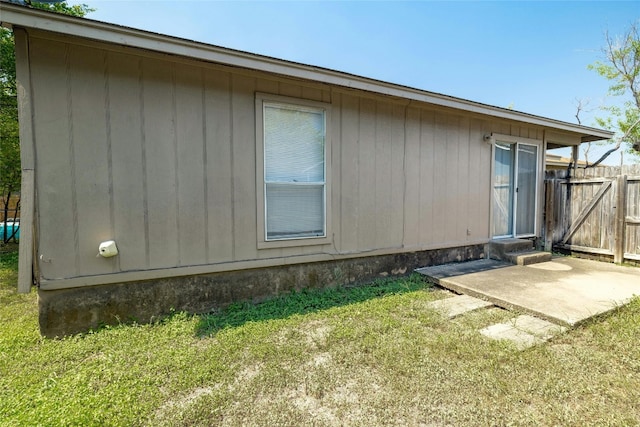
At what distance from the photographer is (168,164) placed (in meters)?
2.90

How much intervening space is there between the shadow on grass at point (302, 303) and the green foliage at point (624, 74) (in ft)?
50.3

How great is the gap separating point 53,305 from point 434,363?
310 centimetres

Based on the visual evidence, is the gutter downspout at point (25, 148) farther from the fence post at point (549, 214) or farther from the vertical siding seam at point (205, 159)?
the fence post at point (549, 214)

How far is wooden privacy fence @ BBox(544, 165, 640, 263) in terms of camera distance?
16.3 ft

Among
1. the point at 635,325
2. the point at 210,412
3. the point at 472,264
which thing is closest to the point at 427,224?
the point at 472,264

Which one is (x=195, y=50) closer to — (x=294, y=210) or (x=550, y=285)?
(x=294, y=210)

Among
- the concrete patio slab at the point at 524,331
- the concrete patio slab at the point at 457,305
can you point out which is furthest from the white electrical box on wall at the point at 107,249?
the concrete patio slab at the point at 524,331

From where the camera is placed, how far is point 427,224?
4578 millimetres

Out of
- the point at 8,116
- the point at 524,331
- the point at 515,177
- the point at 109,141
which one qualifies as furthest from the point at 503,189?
the point at 8,116

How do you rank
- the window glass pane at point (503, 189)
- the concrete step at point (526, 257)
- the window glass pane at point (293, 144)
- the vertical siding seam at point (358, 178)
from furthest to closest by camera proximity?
the window glass pane at point (503, 189) → the concrete step at point (526, 257) → the vertical siding seam at point (358, 178) → the window glass pane at point (293, 144)

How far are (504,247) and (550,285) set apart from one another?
57.1 inches

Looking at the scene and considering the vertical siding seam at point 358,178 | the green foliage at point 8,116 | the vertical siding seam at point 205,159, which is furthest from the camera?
the green foliage at point 8,116

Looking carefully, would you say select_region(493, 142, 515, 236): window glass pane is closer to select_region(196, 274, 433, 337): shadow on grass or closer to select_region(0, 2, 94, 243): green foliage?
select_region(196, 274, 433, 337): shadow on grass

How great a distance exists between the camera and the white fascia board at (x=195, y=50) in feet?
7.24
